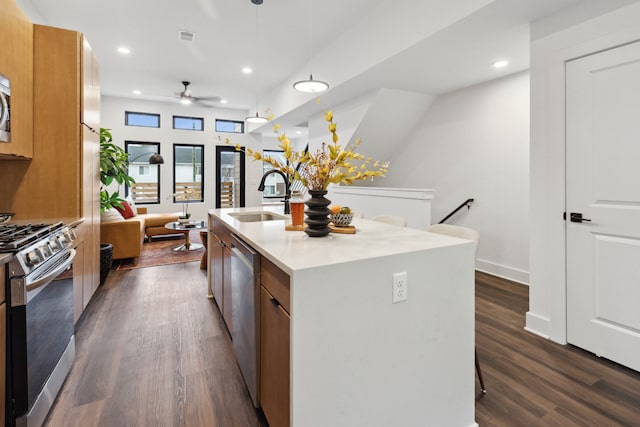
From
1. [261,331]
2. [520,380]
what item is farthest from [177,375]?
[520,380]

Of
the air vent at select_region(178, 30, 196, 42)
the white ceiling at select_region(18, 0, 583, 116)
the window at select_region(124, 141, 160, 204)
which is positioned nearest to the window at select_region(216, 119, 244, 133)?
the window at select_region(124, 141, 160, 204)

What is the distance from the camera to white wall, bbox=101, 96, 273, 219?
24.2 feet

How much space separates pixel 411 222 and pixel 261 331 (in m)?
2.76

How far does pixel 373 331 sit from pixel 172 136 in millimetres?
7945

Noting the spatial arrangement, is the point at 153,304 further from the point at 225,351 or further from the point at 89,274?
the point at 225,351

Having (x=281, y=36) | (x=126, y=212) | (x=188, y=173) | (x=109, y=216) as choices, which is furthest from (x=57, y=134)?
(x=188, y=173)

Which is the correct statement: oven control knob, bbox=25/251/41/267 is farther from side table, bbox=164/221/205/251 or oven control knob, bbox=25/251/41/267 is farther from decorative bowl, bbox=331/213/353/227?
side table, bbox=164/221/205/251

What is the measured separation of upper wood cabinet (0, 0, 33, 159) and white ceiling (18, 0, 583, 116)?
149 centimetres

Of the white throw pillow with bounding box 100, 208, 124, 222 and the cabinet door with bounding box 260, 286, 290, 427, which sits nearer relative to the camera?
the cabinet door with bounding box 260, 286, 290, 427

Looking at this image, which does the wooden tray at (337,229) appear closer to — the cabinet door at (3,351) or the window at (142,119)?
the cabinet door at (3,351)

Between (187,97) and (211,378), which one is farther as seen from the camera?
(187,97)

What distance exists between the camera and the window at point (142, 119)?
756 cm

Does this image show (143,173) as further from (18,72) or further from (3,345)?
(3,345)

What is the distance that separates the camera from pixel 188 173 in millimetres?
8117
